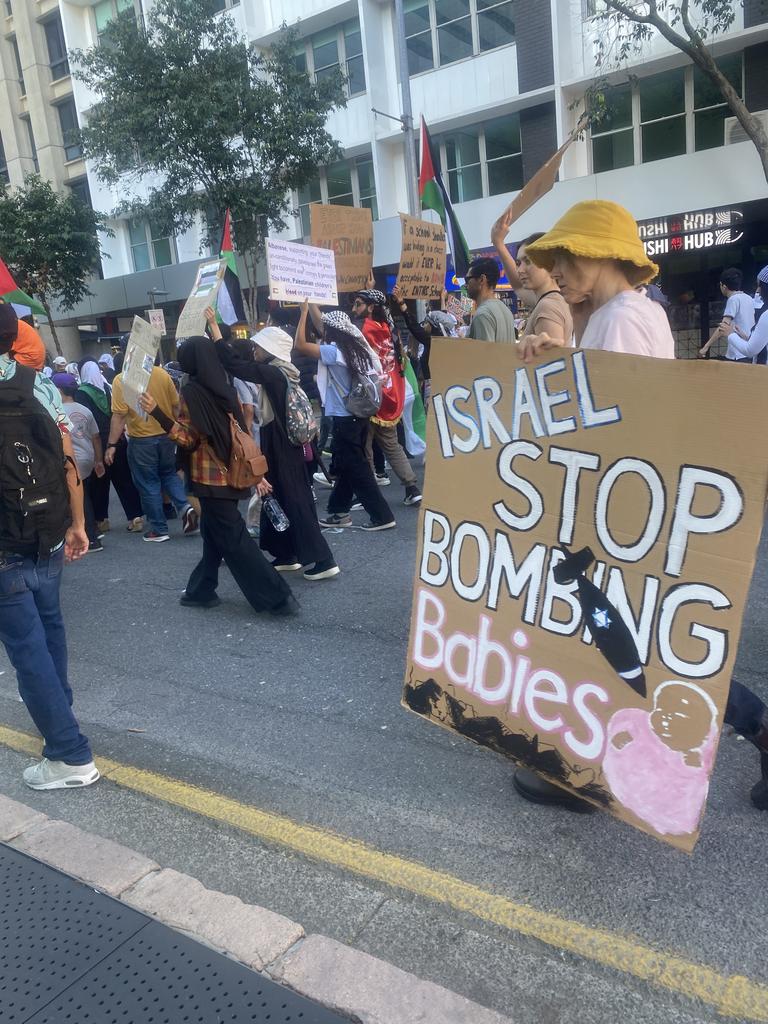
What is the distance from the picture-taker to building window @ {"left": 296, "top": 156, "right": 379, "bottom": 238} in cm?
2108

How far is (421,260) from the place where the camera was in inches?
330

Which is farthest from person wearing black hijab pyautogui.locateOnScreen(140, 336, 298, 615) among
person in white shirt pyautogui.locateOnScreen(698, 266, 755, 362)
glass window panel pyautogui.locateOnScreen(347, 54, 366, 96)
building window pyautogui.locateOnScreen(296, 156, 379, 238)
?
glass window panel pyautogui.locateOnScreen(347, 54, 366, 96)

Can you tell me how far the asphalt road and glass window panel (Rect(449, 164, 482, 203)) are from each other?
1621 centimetres

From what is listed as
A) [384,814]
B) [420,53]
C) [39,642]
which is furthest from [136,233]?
[384,814]

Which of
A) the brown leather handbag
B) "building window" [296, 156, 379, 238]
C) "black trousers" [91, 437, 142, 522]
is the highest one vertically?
"building window" [296, 156, 379, 238]

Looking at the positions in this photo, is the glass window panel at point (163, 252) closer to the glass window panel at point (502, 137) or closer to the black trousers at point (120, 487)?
the glass window panel at point (502, 137)

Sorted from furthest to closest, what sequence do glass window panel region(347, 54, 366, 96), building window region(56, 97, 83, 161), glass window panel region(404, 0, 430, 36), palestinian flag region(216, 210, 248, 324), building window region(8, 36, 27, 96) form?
building window region(8, 36, 27, 96)
building window region(56, 97, 83, 161)
glass window panel region(347, 54, 366, 96)
glass window panel region(404, 0, 430, 36)
palestinian flag region(216, 210, 248, 324)

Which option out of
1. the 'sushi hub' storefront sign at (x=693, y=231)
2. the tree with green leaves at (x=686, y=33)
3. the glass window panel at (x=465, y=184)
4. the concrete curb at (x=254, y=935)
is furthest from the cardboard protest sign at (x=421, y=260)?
the glass window panel at (x=465, y=184)

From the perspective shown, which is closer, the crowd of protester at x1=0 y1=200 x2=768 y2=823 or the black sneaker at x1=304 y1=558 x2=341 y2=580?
the crowd of protester at x1=0 y1=200 x2=768 y2=823

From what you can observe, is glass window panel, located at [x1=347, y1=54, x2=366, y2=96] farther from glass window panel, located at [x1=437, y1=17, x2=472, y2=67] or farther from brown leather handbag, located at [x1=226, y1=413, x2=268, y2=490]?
brown leather handbag, located at [x1=226, y1=413, x2=268, y2=490]

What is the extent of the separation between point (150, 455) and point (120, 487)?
1081mm

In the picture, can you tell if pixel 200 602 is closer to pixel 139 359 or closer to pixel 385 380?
pixel 139 359

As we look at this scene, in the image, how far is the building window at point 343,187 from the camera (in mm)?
21078

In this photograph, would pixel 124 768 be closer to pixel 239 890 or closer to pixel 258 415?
pixel 239 890
